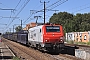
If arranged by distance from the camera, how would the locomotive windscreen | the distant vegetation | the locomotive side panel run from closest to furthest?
the locomotive windscreen, the locomotive side panel, the distant vegetation

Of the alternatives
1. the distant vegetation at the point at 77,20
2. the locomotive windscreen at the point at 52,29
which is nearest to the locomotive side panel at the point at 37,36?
the locomotive windscreen at the point at 52,29

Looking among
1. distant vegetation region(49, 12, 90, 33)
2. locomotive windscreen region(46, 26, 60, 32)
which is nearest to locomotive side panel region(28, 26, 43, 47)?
locomotive windscreen region(46, 26, 60, 32)

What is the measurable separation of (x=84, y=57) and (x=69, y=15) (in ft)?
326

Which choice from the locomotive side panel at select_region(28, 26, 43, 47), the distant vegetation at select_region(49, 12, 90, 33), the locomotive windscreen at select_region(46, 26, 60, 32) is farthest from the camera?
the distant vegetation at select_region(49, 12, 90, 33)

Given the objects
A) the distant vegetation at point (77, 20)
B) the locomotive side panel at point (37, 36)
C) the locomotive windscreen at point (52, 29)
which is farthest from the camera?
the distant vegetation at point (77, 20)

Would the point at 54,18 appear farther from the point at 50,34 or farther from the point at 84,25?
the point at 50,34

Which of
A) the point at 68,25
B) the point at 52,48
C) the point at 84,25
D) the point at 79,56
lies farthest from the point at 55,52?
the point at 84,25

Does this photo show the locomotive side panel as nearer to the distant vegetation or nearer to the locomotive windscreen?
the locomotive windscreen

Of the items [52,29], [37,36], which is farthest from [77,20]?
[52,29]

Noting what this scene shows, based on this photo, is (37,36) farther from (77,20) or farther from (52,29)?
(77,20)

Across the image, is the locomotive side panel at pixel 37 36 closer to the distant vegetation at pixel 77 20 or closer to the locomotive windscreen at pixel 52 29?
the locomotive windscreen at pixel 52 29

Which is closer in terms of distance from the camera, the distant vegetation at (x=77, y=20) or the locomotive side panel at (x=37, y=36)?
the locomotive side panel at (x=37, y=36)

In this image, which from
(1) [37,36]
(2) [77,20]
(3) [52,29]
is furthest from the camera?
(2) [77,20]

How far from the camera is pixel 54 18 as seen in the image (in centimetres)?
12044
